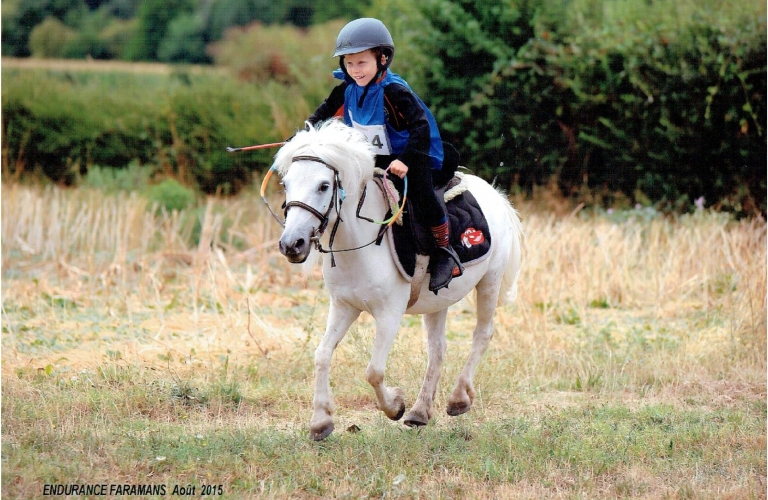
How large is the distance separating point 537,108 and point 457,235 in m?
8.21

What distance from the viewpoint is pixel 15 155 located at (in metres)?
16.2

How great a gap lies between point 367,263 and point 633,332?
4479mm

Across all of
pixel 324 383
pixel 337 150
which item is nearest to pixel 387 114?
pixel 337 150

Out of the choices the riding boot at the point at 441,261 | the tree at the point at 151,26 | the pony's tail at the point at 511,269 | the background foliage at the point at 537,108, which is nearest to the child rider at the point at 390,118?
the riding boot at the point at 441,261

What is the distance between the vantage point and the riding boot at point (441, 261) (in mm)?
5387

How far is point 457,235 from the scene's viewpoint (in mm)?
5711

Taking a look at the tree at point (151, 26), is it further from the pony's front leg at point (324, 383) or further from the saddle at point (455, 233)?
the pony's front leg at point (324, 383)

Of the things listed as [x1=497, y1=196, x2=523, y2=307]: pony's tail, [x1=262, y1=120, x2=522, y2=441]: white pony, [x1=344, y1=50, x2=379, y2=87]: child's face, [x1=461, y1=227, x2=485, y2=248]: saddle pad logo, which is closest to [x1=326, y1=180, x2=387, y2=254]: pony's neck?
[x1=262, y1=120, x2=522, y2=441]: white pony

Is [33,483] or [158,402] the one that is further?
[158,402]

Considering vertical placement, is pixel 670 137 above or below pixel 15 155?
above

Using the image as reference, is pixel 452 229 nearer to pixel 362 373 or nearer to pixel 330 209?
pixel 330 209

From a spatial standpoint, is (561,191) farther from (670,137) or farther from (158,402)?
(158,402)

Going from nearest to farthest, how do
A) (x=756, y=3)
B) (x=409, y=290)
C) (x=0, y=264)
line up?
(x=409, y=290) → (x=0, y=264) → (x=756, y=3)

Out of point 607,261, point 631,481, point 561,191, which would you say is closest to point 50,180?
point 561,191
